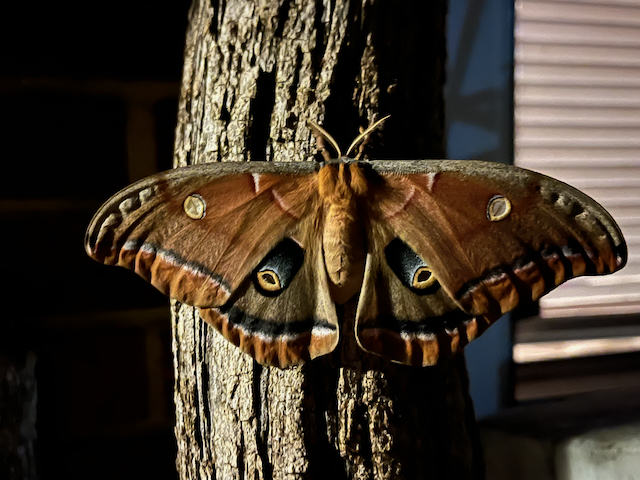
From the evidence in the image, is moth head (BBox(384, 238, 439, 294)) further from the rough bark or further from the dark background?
the rough bark

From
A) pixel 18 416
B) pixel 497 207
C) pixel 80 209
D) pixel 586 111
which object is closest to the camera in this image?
pixel 497 207

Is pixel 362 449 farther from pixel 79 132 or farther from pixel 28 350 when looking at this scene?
pixel 79 132

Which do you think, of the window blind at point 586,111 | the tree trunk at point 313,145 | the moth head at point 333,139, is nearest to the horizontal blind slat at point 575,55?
the window blind at point 586,111

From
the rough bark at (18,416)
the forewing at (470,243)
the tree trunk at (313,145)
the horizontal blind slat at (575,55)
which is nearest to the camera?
the forewing at (470,243)

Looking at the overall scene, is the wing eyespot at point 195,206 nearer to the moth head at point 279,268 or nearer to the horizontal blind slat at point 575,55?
the moth head at point 279,268

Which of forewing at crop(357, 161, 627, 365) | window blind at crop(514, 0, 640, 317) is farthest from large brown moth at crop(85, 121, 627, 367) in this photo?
window blind at crop(514, 0, 640, 317)

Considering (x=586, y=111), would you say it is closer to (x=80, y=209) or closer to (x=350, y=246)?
(x=350, y=246)

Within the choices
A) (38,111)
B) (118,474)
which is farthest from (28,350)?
(38,111)

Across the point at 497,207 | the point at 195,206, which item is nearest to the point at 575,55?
the point at 497,207
